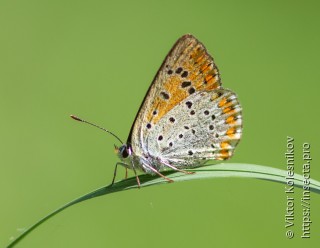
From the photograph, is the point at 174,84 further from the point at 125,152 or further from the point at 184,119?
the point at 125,152

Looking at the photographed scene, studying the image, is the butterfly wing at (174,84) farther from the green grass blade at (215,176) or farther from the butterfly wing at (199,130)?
the green grass blade at (215,176)

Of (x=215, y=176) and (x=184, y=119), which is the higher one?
(x=184, y=119)

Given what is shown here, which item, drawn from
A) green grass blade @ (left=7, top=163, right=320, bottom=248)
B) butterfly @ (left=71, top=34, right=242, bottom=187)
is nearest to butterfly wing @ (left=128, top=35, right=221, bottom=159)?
butterfly @ (left=71, top=34, right=242, bottom=187)

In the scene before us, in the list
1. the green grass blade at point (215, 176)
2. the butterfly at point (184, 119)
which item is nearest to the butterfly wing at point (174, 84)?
the butterfly at point (184, 119)

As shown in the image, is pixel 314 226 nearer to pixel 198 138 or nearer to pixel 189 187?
pixel 189 187

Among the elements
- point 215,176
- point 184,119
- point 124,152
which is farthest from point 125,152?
point 215,176

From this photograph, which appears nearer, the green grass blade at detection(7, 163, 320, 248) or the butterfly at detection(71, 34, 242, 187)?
the green grass blade at detection(7, 163, 320, 248)

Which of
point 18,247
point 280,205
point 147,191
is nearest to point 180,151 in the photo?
point 18,247

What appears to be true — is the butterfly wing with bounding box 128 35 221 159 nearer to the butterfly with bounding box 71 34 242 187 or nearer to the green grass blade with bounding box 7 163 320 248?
the butterfly with bounding box 71 34 242 187
